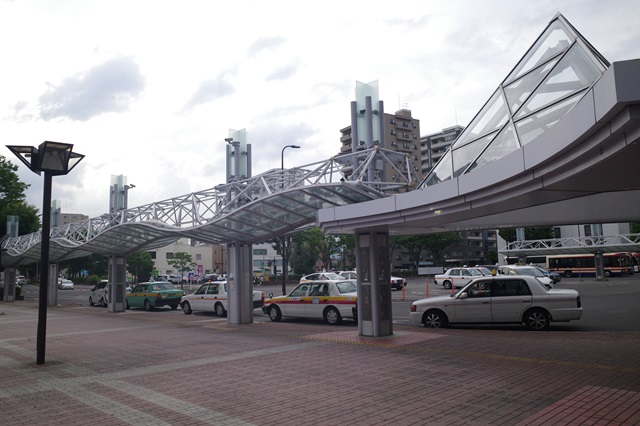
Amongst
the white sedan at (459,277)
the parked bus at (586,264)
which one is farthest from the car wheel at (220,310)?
the parked bus at (586,264)

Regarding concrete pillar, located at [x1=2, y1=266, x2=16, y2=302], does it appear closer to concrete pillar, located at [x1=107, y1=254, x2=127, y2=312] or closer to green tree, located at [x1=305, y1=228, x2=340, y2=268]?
concrete pillar, located at [x1=107, y1=254, x2=127, y2=312]

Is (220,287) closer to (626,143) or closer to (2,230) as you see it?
(626,143)

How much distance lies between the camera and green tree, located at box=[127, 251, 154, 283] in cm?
6800

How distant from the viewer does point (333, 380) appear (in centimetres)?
851

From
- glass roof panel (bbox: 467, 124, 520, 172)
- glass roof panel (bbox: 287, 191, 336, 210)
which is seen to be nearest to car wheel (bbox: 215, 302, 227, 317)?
glass roof panel (bbox: 287, 191, 336, 210)

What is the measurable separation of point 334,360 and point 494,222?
8.55 m

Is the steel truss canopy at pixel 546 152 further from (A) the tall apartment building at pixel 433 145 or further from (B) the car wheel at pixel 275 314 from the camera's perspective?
(A) the tall apartment building at pixel 433 145

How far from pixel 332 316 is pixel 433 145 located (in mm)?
92491

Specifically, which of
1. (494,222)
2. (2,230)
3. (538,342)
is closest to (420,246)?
(2,230)

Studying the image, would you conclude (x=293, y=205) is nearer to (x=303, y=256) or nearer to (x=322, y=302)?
(x=322, y=302)

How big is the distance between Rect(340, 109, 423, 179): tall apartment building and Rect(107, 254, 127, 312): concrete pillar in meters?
68.6

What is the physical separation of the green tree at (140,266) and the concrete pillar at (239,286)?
2053 inches

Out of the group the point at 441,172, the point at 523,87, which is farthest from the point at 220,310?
the point at 523,87

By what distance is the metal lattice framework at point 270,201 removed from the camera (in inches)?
553
